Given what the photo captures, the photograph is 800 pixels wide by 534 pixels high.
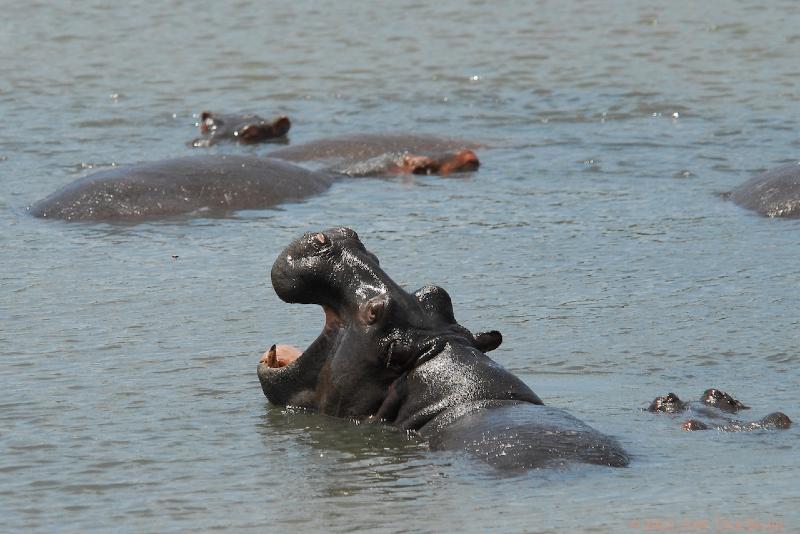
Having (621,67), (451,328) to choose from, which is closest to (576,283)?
(451,328)

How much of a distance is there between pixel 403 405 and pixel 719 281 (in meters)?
3.16

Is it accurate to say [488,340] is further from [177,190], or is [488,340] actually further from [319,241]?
[177,190]

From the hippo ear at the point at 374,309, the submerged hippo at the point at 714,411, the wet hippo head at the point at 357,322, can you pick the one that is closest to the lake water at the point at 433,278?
the submerged hippo at the point at 714,411

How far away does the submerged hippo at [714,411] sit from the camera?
18.5 feet

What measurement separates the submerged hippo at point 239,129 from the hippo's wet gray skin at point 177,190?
2.68 m

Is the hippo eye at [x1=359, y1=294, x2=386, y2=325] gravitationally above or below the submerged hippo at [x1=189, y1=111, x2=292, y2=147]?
above

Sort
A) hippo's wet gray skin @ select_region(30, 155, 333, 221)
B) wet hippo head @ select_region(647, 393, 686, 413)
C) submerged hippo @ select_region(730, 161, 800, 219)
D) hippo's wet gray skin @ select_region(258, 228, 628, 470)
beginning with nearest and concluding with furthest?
1. hippo's wet gray skin @ select_region(258, 228, 628, 470)
2. wet hippo head @ select_region(647, 393, 686, 413)
3. submerged hippo @ select_region(730, 161, 800, 219)
4. hippo's wet gray skin @ select_region(30, 155, 333, 221)

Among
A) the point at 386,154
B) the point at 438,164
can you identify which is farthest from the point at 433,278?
the point at 386,154

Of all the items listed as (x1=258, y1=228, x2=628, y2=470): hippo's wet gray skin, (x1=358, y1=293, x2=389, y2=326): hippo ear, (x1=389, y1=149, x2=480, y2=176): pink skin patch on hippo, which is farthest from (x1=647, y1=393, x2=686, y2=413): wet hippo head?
(x1=389, y1=149, x2=480, y2=176): pink skin patch on hippo

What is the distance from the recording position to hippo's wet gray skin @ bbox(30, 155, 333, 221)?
10344 millimetres

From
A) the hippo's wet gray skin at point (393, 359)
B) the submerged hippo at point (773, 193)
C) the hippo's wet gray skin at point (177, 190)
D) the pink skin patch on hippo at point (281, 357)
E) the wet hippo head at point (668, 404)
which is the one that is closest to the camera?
the hippo's wet gray skin at point (393, 359)

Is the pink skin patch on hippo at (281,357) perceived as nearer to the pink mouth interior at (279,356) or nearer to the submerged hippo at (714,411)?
the pink mouth interior at (279,356)

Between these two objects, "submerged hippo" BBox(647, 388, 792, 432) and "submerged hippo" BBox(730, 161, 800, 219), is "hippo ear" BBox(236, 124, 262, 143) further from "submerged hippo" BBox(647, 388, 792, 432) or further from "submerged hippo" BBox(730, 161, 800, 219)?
"submerged hippo" BBox(647, 388, 792, 432)

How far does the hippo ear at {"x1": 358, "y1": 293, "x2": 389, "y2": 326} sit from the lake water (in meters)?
0.43
